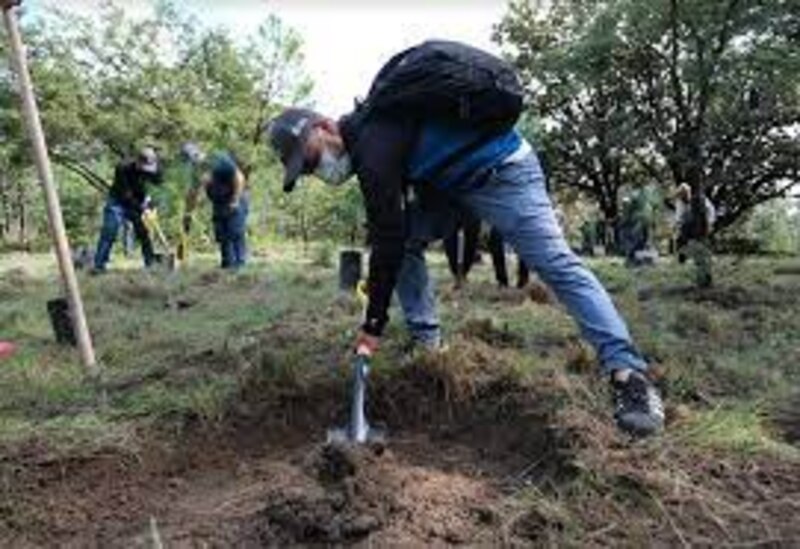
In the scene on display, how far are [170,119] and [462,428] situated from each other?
30.6 metres

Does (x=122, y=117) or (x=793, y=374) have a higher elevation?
(x=122, y=117)

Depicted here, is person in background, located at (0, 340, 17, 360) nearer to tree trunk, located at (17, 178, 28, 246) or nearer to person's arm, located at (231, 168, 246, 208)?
person's arm, located at (231, 168, 246, 208)

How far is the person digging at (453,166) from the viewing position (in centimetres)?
410

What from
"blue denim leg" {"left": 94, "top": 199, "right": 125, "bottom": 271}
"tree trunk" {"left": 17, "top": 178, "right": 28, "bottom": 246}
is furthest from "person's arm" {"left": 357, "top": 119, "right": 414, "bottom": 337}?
"tree trunk" {"left": 17, "top": 178, "right": 28, "bottom": 246}

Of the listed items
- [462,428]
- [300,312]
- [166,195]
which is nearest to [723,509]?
[462,428]

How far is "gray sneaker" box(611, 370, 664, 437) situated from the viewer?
13.0 feet

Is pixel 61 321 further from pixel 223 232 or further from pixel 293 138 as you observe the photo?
pixel 223 232

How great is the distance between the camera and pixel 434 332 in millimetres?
Result: 5289

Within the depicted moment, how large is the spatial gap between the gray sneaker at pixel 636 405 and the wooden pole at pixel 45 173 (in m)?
2.84

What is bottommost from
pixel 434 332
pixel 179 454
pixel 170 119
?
pixel 179 454

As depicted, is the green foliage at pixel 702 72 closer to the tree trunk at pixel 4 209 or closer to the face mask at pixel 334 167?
the face mask at pixel 334 167

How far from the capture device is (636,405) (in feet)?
13.3

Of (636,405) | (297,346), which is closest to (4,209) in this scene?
(297,346)

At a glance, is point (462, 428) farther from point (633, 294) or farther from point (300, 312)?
point (633, 294)
